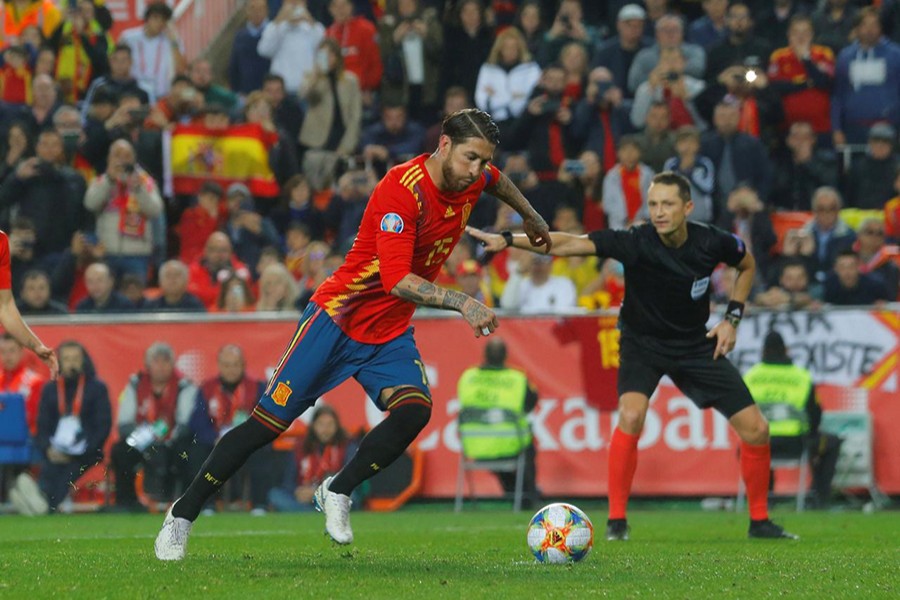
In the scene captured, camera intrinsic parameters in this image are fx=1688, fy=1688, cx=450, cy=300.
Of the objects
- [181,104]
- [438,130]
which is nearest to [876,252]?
[438,130]

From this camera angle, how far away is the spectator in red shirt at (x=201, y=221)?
18862 mm

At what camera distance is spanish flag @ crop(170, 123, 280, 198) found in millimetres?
19609

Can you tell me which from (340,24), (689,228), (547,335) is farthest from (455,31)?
(689,228)

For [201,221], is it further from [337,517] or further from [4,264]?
[337,517]

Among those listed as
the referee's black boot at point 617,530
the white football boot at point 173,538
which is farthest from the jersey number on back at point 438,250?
the referee's black boot at point 617,530

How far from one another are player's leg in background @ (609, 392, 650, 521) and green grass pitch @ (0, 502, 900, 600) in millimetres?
313

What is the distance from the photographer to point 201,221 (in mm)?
18938

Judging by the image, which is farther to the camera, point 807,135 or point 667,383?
point 807,135

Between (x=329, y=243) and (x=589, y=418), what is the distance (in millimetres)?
4589

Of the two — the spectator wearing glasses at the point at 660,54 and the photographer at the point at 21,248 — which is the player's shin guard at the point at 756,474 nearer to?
the spectator wearing glasses at the point at 660,54

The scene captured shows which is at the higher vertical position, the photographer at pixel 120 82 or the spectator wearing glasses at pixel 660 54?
the spectator wearing glasses at pixel 660 54

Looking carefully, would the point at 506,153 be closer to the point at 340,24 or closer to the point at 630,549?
the point at 340,24

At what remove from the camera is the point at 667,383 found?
15.6 metres

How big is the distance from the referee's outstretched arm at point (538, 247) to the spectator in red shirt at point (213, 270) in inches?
293
